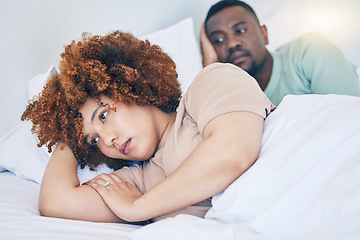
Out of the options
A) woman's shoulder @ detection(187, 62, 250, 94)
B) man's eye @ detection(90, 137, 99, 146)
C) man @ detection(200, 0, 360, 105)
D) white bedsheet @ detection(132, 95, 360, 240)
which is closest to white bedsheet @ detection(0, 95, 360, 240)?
white bedsheet @ detection(132, 95, 360, 240)

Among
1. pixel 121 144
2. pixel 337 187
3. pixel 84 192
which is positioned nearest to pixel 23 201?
pixel 84 192

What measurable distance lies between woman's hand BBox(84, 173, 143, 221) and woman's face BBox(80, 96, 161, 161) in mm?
81

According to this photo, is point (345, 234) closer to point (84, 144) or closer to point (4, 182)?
point (84, 144)

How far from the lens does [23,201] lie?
84 cm

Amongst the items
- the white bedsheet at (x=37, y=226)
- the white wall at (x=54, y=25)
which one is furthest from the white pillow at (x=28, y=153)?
the white bedsheet at (x=37, y=226)

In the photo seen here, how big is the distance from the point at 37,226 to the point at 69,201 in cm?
14

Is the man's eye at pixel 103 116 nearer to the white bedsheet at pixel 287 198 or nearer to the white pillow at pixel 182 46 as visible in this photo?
the white bedsheet at pixel 287 198

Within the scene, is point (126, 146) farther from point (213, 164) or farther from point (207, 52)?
point (207, 52)

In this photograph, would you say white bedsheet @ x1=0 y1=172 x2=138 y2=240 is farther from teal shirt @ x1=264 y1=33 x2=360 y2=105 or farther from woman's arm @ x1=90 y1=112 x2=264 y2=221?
teal shirt @ x1=264 y1=33 x2=360 y2=105

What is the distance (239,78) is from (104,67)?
407mm

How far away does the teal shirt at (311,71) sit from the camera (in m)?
1.35

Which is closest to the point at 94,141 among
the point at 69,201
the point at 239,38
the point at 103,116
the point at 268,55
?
the point at 103,116

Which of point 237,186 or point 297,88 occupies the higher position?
point 237,186

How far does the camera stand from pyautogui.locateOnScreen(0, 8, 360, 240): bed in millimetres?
549
